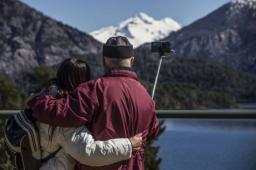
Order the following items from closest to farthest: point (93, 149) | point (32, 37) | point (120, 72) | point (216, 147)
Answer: point (93, 149), point (120, 72), point (216, 147), point (32, 37)

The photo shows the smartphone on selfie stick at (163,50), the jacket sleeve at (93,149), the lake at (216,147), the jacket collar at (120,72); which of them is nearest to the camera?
the jacket sleeve at (93,149)

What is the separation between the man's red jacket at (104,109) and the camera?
2.78 m

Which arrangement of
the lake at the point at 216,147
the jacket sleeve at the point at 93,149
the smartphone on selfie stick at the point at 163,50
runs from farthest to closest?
the lake at the point at 216,147 → the smartphone on selfie stick at the point at 163,50 → the jacket sleeve at the point at 93,149

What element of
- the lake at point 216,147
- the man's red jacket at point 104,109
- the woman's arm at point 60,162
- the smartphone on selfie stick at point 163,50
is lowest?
the lake at point 216,147

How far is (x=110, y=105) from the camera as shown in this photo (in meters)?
2.79

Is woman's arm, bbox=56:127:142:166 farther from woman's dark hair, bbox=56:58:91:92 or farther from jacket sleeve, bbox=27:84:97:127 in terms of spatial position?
woman's dark hair, bbox=56:58:91:92

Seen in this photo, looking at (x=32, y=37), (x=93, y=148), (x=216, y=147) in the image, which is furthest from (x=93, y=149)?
(x=32, y=37)

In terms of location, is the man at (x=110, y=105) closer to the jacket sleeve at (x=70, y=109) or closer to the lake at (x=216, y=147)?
the jacket sleeve at (x=70, y=109)

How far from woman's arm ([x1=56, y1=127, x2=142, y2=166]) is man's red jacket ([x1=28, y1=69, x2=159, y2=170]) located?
4cm

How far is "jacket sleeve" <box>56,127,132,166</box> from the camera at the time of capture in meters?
2.76

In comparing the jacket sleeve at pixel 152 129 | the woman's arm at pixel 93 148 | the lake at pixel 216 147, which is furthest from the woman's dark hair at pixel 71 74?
the lake at pixel 216 147

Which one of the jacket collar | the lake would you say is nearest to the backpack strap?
the jacket collar

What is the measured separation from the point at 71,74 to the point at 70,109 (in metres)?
0.22

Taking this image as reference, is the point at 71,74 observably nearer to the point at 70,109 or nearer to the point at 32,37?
the point at 70,109
